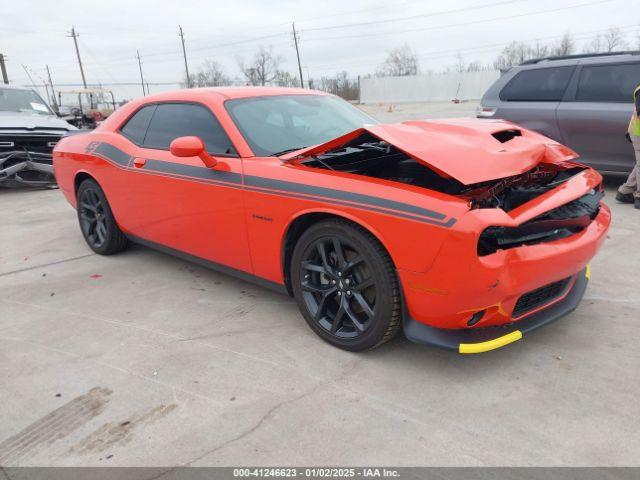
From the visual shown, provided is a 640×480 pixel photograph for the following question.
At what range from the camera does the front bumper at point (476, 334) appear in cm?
234

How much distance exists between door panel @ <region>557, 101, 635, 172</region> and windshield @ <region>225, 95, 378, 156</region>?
361 cm

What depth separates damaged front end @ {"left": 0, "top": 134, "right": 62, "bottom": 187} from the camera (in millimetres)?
7766

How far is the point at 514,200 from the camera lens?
268 cm

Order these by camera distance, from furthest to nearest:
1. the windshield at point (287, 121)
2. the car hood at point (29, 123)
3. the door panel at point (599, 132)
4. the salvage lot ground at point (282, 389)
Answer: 1. the car hood at point (29, 123)
2. the door panel at point (599, 132)
3. the windshield at point (287, 121)
4. the salvage lot ground at point (282, 389)

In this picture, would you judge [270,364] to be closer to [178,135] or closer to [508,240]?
[508,240]

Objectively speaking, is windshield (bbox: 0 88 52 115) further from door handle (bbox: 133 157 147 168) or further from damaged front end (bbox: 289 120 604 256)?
damaged front end (bbox: 289 120 604 256)

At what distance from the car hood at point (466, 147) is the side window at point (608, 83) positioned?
3795 mm

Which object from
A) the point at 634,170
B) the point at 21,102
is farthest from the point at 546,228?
the point at 21,102

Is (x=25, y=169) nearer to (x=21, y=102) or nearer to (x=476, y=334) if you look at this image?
(x=21, y=102)

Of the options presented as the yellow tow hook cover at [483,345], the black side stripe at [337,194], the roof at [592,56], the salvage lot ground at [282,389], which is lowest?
the salvage lot ground at [282,389]

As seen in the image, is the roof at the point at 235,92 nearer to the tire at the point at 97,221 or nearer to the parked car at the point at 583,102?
the tire at the point at 97,221

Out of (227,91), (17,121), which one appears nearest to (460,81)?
(17,121)

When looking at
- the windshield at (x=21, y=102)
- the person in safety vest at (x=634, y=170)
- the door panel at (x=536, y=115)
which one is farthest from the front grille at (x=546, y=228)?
the windshield at (x=21, y=102)

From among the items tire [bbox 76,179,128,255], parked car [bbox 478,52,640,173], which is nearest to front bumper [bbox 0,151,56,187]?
tire [bbox 76,179,128,255]
